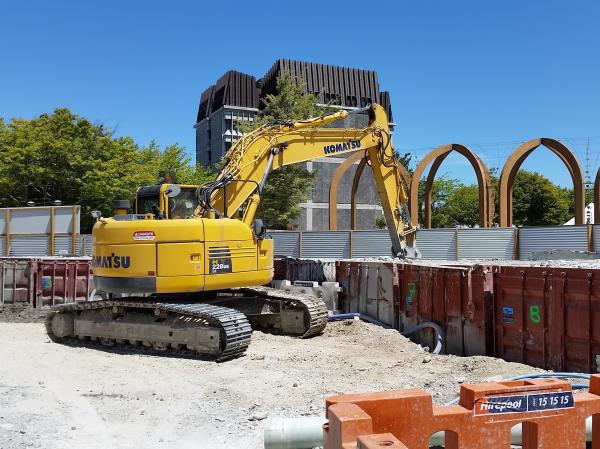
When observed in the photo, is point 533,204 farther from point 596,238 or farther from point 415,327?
point 415,327

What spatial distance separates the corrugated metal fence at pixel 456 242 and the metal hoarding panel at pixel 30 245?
10.2 m

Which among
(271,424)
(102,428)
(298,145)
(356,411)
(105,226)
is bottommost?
(102,428)

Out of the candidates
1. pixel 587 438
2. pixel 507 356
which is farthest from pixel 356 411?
pixel 507 356

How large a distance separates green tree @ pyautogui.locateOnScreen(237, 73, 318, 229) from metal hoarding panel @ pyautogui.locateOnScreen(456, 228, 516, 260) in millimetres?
15302

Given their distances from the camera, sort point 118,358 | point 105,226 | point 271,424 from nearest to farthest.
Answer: point 271,424 < point 118,358 < point 105,226

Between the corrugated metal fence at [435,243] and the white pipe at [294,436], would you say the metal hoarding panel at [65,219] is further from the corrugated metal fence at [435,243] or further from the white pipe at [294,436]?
the white pipe at [294,436]

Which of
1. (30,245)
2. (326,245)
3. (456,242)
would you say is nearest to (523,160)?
(456,242)

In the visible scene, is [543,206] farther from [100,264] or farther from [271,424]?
[271,424]

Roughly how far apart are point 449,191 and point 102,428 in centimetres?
5757

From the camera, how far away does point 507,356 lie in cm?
941

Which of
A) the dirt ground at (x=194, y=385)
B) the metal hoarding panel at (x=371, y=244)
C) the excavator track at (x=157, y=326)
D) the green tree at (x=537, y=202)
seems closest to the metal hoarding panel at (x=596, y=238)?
the metal hoarding panel at (x=371, y=244)

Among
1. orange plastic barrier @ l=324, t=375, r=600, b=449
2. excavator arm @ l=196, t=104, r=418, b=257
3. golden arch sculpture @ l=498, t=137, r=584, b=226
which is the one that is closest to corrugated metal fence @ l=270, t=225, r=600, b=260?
golden arch sculpture @ l=498, t=137, r=584, b=226

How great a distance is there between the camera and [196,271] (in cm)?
1086

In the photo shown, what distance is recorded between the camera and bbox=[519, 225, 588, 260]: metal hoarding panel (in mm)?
19094
